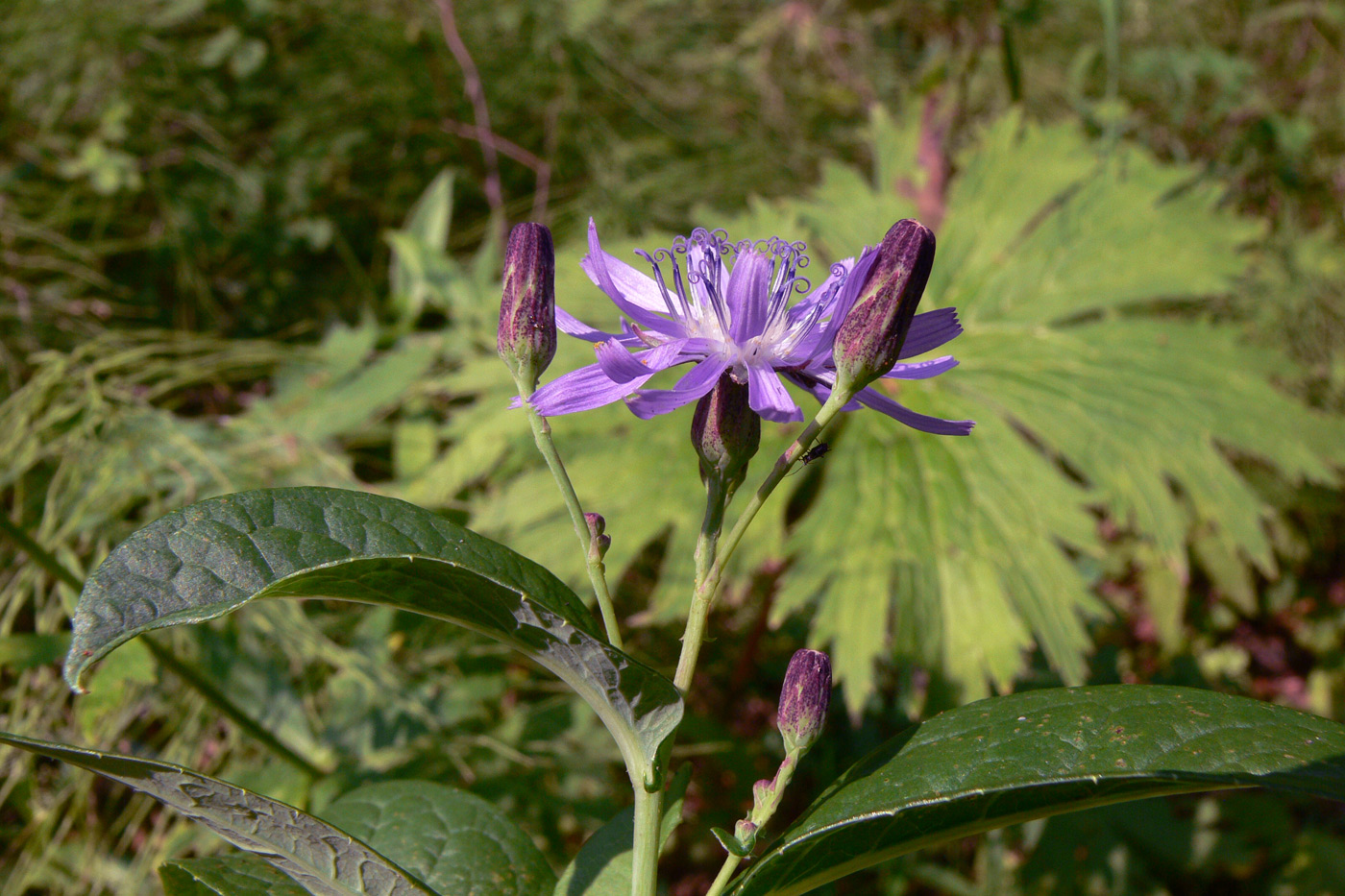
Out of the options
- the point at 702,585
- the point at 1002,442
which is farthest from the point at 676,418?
the point at 702,585

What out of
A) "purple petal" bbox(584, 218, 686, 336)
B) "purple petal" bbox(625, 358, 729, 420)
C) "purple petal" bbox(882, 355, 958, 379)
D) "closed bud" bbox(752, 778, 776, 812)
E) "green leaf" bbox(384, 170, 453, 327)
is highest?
"green leaf" bbox(384, 170, 453, 327)

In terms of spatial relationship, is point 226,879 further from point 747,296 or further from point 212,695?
point 212,695

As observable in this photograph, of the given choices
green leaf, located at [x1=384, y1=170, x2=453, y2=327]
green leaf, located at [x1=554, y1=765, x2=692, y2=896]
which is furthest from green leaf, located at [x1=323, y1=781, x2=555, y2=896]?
green leaf, located at [x1=384, y1=170, x2=453, y2=327]

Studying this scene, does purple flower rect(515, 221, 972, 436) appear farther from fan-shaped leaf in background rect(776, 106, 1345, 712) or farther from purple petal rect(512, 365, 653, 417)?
fan-shaped leaf in background rect(776, 106, 1345, 712)

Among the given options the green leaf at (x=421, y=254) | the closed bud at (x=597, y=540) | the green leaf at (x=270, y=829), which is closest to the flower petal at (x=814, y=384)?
the closed bud at (x=597, y=540)

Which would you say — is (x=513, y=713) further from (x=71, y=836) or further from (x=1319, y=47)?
(x=1319, y=47)

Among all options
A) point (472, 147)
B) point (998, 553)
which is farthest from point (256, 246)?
point (998, 553)
